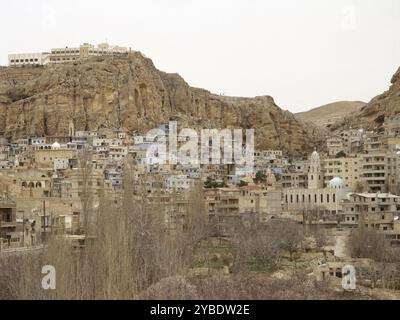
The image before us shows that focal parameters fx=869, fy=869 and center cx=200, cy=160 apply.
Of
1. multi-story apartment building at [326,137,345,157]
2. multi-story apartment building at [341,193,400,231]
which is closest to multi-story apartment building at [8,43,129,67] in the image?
multi-story apartment building at [326,137,345,157]

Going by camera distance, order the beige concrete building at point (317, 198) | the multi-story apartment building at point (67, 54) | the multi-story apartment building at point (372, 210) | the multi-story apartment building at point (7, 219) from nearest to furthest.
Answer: the multi-story apartment building at point (7, 219), the multi-story apartment building at point (372, 210), the beige concrete building at point (317, 198), the multi-story apartment building at point (67, 54)

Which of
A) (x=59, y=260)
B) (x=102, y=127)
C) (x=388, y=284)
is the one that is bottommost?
(x=388, y=284)

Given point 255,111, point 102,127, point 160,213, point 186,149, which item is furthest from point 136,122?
point 160,213

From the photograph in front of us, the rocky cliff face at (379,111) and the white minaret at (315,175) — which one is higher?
the rocky cliff face at (379,111)

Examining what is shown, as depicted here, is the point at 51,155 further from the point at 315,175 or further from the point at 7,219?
the point at 7,219

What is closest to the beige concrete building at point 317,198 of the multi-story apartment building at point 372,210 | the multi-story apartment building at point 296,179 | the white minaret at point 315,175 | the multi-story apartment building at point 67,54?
the multi-story apartment building at point 372,210

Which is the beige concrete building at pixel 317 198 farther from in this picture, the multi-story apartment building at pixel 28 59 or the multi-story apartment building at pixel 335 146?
the multi-story apartment building at pixel 28 59

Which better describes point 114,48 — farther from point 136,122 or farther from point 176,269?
point 176,269

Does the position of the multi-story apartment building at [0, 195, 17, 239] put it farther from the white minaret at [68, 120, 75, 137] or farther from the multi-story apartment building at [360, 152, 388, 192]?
the white minaret at [68, 120, 75, 137]
